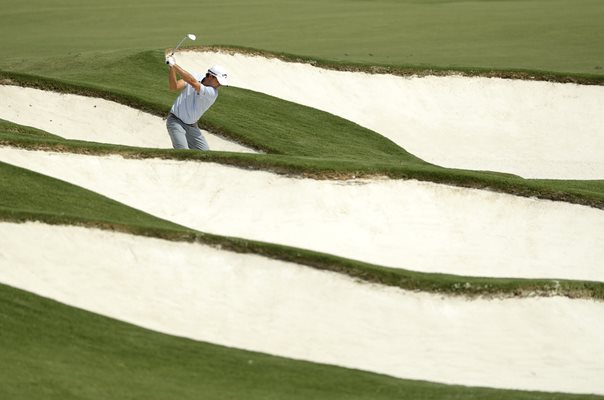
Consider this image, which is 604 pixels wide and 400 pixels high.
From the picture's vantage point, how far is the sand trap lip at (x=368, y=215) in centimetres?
1914

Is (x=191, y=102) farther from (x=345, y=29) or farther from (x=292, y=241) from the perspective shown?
(x=345, y=29)

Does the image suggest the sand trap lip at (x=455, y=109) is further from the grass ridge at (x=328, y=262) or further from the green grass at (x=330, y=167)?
the grass ridge at (x=328, y=262)

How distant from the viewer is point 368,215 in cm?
1995

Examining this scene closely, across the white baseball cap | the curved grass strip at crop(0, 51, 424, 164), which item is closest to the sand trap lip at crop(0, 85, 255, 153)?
the curved grass strip at crop(0, 51, 424, 164)

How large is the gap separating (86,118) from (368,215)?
25.7 ft

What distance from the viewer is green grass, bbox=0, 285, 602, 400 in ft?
39.7

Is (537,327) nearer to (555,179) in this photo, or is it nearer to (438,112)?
(555,179)

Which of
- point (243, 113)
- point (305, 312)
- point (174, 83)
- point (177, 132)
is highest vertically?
point (174, 83)

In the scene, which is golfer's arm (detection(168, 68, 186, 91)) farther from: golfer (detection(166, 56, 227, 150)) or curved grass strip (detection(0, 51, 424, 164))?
curved grass strip (detection(0, 51, 424, 164))

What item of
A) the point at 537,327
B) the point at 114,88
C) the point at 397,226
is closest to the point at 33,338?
the point at 537,327

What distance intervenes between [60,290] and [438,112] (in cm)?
1787

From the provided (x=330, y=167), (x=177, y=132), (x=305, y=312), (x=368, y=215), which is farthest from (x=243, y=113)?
(x=305, y=312)

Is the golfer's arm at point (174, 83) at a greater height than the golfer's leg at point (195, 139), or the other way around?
the golfer's arm at point (174, 83)

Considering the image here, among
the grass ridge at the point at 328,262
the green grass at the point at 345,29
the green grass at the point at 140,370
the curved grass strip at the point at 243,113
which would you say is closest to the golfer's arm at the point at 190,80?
the grass ridge at the point at 328,262
